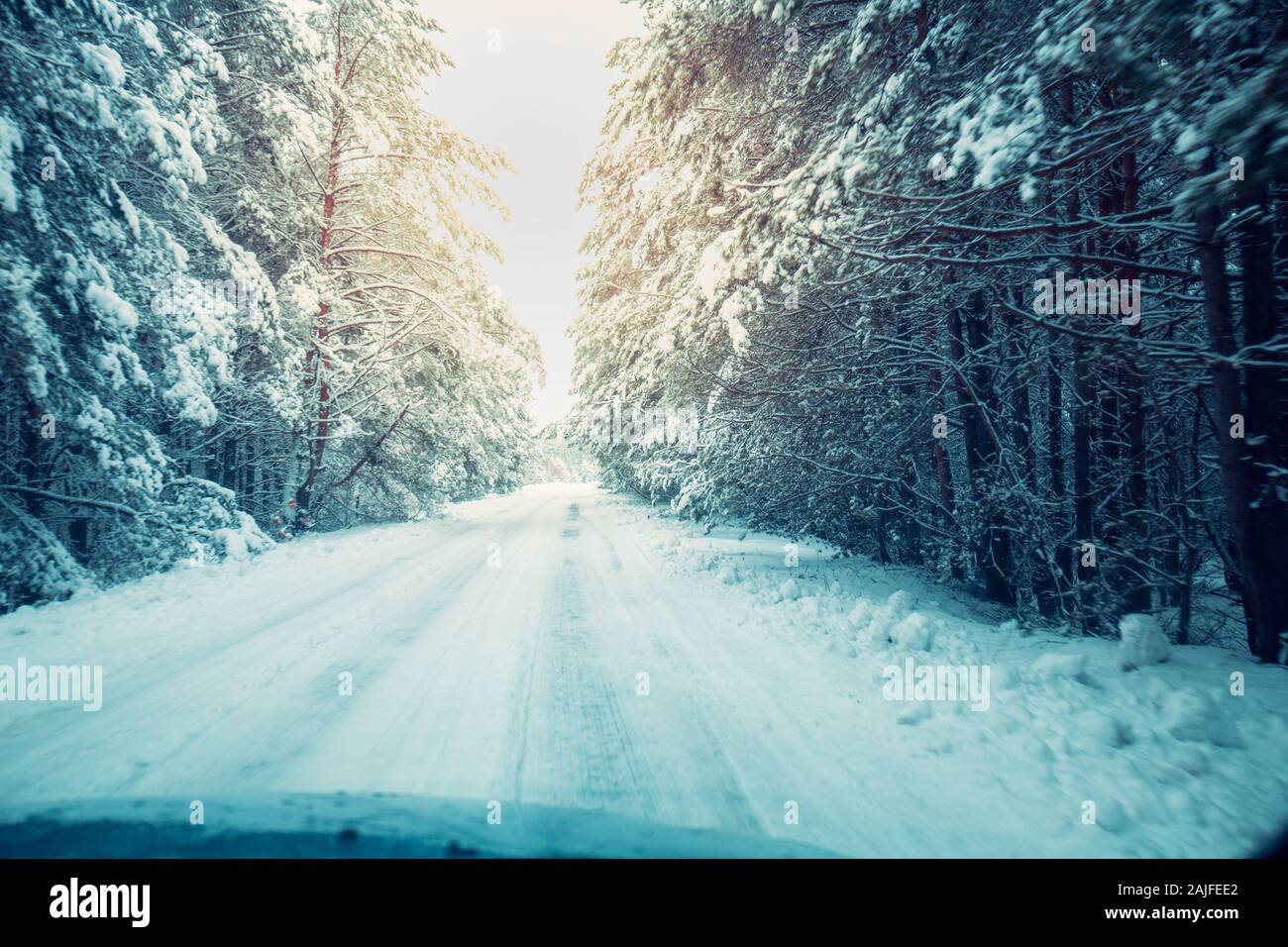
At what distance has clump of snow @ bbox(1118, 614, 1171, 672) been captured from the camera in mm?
3582

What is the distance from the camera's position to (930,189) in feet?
16.5

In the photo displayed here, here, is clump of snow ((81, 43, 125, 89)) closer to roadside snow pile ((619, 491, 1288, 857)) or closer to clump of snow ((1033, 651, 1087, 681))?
roadside snow pile ((619, 491, 1288, 857))

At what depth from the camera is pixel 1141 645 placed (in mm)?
3611

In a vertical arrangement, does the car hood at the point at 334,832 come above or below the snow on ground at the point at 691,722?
above

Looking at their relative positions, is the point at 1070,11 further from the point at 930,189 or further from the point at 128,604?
the point at 128,604

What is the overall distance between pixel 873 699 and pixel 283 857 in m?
3.34

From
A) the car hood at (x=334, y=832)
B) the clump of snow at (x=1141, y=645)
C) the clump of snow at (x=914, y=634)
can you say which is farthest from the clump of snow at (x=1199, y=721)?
the car hood at (x=334, y=832)

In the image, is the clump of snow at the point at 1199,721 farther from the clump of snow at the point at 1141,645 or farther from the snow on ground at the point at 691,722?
the clump of snow at the point at 1141,645

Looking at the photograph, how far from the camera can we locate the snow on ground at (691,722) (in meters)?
2.26

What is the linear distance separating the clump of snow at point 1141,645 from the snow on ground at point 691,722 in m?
0.03

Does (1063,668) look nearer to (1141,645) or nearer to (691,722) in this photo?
(1141,645)

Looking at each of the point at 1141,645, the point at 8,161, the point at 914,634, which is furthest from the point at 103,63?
the point at 1141,645

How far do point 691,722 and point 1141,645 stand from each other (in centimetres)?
323

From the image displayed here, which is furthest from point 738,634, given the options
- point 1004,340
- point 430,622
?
point 1004,340
